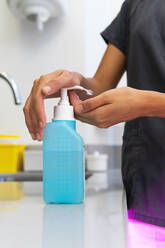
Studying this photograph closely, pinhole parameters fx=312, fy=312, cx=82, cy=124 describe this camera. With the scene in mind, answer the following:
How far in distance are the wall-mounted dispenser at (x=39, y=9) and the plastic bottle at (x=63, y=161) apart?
1.06 m

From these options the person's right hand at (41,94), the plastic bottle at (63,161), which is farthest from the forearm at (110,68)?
the plastic bottle at (63,161)

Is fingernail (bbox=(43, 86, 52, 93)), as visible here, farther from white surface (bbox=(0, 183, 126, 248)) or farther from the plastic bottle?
white surface (bbox=(0, 183, 126, 248))

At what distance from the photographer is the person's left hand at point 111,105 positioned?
614 mm

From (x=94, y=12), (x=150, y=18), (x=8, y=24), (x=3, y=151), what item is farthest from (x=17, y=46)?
(x=150, y=18)

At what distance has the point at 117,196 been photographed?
687 millimetres

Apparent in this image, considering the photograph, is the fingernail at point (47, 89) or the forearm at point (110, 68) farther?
the forearm at point (110, 68)

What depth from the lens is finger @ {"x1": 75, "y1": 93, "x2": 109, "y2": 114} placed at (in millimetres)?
612

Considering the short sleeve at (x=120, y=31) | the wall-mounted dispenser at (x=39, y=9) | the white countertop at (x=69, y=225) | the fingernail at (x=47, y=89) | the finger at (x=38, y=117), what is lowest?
the white countertop at (x=69, y=225)

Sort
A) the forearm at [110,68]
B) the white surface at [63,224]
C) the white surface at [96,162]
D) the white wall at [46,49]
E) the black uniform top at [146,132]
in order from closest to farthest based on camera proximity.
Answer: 1. the white surface at [63,224]
2. the black uniform top at [146,132]
3. the forearm at [110,68]
4. the white surface at [96,162]
5. the white wall at [46,49]

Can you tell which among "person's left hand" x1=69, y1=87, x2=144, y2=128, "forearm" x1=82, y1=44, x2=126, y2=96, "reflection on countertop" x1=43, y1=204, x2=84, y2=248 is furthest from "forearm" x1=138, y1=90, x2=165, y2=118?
"forearm" x1=82, y1=44, x2=126, y2=96

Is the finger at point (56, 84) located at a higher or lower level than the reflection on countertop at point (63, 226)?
higher

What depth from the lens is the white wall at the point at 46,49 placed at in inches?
65.6

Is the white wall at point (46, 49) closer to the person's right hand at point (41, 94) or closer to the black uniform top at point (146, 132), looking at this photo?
the black uniform top at point (146, 132)

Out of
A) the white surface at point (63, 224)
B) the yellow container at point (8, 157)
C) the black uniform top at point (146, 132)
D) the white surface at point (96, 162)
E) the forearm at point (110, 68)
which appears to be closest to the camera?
the white surface at point (63, 224)
